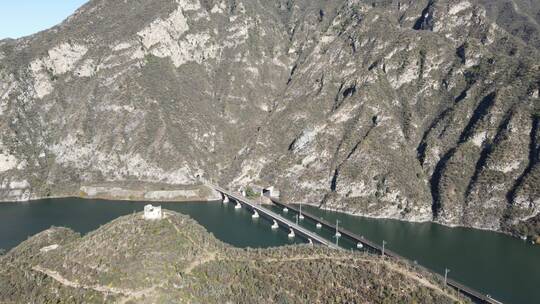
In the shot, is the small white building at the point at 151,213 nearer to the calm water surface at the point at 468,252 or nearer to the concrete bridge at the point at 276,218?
the concrete bridge at the point at 276,218

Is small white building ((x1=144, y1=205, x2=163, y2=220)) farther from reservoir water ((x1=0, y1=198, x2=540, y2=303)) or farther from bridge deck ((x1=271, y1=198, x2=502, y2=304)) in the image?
bridge deck ((x1=271, y1=198, x2=502, y2=304))

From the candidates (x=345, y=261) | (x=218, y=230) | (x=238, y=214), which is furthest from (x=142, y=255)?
(x=238, y=214)

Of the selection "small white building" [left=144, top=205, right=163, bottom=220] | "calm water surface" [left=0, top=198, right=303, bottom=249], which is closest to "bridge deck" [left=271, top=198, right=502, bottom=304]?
"calm water surface" [left=0, top=198, right=303, bottom=249]

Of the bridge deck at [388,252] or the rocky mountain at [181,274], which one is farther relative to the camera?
the bridge deck at [388,252]

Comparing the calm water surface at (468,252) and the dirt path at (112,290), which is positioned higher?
the dirt path at (112,290)

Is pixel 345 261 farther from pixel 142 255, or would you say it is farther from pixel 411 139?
pixel 411 139

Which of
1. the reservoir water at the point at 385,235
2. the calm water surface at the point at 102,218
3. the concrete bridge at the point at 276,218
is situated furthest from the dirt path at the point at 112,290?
the concrete bridge at the point at 276,218
